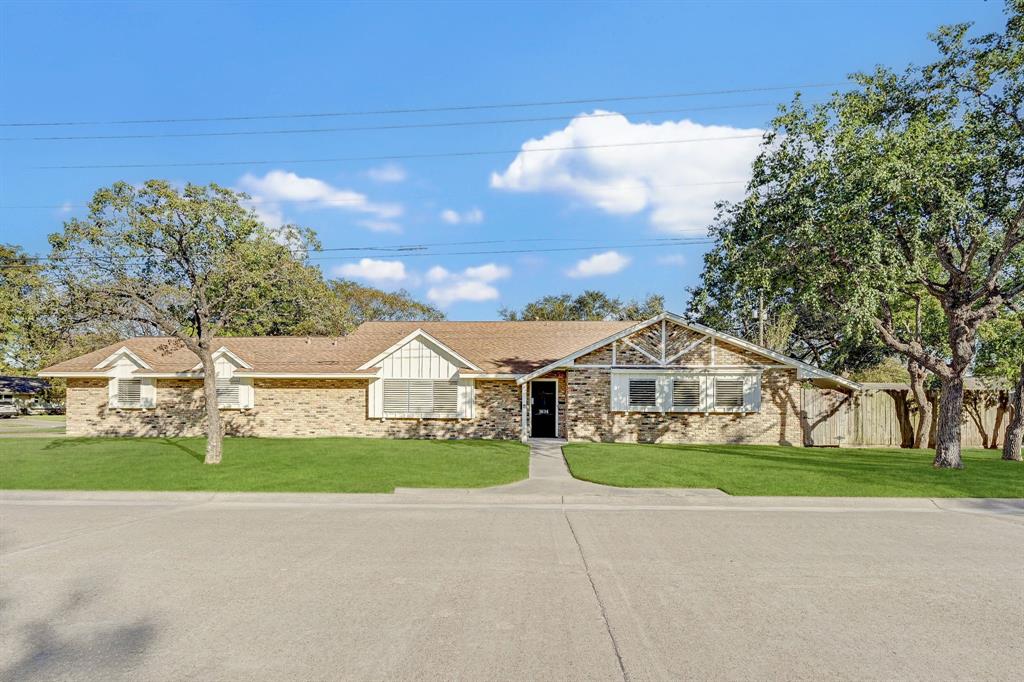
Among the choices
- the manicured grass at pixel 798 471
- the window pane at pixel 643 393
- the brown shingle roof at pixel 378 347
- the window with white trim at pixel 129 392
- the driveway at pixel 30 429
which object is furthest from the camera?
the driveway at pixel 30 429

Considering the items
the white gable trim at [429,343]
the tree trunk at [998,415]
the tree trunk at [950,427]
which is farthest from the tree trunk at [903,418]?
the white gable trim at [429,343]

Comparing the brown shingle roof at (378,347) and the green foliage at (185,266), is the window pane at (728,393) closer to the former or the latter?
the brown shingle roof at (378,347)

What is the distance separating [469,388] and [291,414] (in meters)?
7.02

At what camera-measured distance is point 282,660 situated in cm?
431

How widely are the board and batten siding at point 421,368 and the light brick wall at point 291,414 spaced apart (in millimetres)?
455

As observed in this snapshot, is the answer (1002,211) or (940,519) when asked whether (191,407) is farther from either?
(1002,211)

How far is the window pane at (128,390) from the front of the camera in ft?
79.5

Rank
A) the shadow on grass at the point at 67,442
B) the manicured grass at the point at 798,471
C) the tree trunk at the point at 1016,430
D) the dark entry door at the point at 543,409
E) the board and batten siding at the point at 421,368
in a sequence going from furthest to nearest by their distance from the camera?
1. the dark entry door at the point at 543,409
2. the board and batten siding at the point at 421,368
3. the shadow on grass at the point at 67,442
4. the tree trunk at the point at 1016,430
5. the manicured grass at the point at 798,471

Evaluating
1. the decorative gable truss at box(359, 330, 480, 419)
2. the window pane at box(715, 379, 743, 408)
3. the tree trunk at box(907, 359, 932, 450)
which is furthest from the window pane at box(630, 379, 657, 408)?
the tree trunk at box(907, 359, 932, 450)

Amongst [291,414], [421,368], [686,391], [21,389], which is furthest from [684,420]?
[21,389]

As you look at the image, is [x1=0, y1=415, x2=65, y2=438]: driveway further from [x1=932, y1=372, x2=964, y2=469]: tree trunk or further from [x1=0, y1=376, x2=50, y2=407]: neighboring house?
[x1=932, y1=372, x2=964, y2=469]: tree trunk

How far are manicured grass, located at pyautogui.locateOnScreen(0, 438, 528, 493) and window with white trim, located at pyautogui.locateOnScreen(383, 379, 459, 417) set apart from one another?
1.60 meters

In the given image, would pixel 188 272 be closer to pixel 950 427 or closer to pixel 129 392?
pixel 129 392

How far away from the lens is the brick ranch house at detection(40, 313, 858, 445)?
21.6 m
